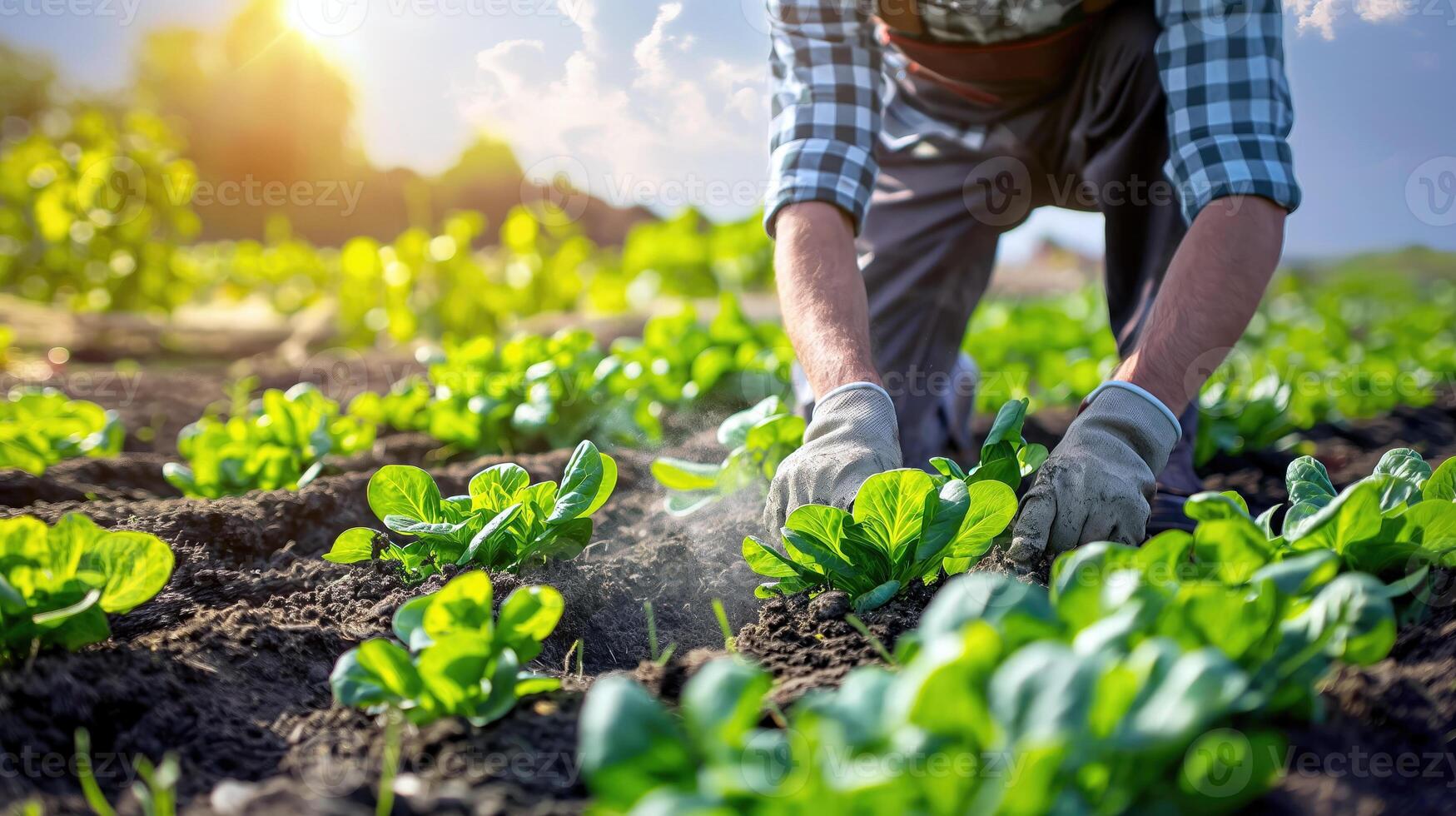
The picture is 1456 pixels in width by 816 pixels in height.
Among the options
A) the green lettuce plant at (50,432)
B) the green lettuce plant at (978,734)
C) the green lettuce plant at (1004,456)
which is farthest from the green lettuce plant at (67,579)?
the green lettuce plant at (50,432)

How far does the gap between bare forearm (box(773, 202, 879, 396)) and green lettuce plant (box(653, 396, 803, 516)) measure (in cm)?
12

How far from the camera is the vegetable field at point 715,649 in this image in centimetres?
76

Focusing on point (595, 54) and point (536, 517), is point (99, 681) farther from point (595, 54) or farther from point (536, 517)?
point (595, 54)

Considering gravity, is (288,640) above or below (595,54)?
below

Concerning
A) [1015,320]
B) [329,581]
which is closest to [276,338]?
[1015,320]

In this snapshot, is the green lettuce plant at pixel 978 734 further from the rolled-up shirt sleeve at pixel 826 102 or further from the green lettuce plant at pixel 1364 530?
the rolled-up shirt sleeve at pixel 826 102

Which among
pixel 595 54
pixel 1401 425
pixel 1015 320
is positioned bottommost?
pixel 1401 425

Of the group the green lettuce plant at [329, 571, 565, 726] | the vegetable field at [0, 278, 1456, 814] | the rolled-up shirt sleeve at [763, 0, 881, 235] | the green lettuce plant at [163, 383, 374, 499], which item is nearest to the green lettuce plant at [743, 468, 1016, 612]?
the vegetable field at [0, 278, 1456, 814]

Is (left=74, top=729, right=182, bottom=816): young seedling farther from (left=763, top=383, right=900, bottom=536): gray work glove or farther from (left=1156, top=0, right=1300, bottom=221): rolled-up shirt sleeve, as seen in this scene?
(left=1156, top=0, right=1300, bottom=221): rolled-up shirt sleeve

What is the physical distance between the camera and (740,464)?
1.99m

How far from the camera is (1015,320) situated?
4695 mm

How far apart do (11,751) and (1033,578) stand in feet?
4.29

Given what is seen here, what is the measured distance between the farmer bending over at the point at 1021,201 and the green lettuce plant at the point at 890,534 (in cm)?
→ 16

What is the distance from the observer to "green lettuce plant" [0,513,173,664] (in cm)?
117
